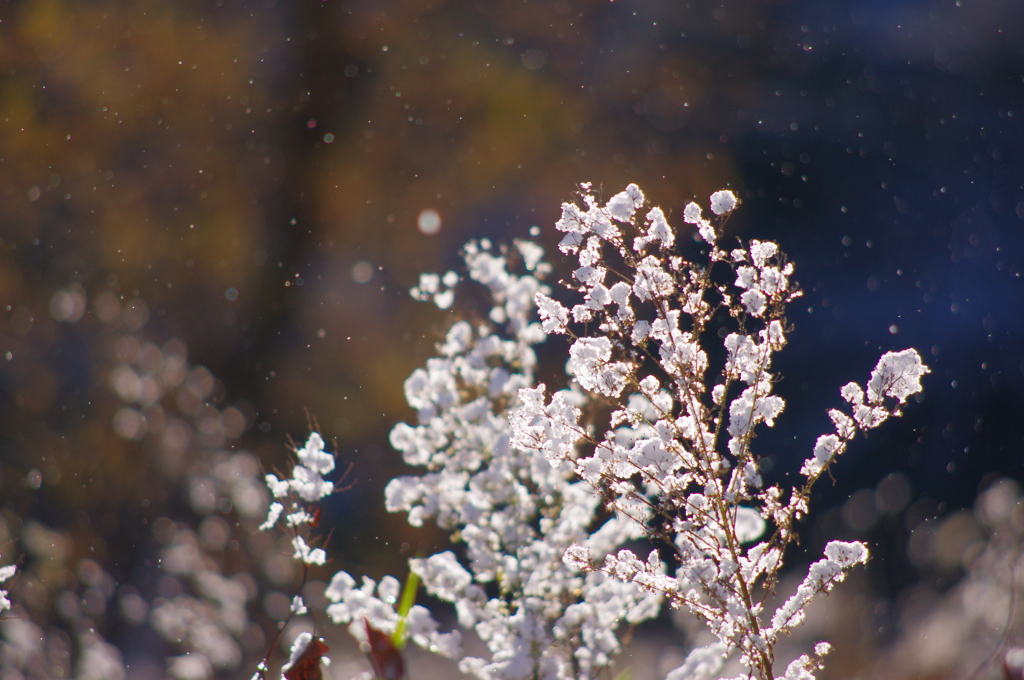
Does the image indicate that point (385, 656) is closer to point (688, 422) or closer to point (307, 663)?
point (307, 663)

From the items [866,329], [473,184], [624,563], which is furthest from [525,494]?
[473,184]

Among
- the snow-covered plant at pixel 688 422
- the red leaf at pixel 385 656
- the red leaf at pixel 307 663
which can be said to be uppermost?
the snow-covered plant at pixel 688 422

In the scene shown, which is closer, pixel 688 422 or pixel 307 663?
pixel 307 663

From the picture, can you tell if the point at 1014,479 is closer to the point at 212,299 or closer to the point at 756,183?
the point at 756,183

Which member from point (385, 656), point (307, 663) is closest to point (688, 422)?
point (385, 656)

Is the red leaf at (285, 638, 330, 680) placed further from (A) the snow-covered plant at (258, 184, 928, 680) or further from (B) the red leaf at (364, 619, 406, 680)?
(B) the red leaf at (364, 619, 406, 680)

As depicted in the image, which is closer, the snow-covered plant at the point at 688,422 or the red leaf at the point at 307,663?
the red leaf at the point at 307,663

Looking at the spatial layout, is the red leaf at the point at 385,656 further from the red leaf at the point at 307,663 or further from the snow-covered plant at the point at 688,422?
the red leaf at the point at 307,663

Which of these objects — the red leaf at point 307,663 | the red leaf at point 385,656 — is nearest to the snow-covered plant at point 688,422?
the red leaf at point 385,656

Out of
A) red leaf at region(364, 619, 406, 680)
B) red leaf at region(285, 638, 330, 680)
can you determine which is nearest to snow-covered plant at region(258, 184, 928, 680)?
red leaf at region(364, 619, 406, 680)
